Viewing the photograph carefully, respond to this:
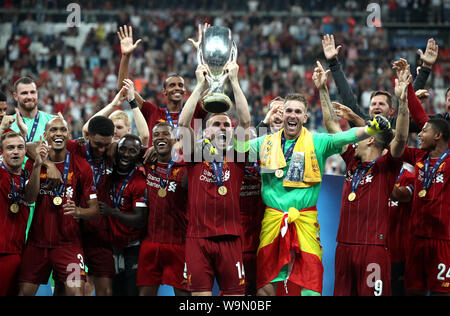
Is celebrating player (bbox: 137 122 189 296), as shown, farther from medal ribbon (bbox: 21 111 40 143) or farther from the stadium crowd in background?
medal ribbon (bbox: 21 111 40 143)

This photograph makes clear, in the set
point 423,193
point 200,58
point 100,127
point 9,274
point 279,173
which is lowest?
point 9,274

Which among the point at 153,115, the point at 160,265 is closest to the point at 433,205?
the point at 160,265

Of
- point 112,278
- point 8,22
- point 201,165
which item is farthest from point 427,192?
point 8,22

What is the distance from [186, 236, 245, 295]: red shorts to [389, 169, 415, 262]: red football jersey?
1733 millimetres

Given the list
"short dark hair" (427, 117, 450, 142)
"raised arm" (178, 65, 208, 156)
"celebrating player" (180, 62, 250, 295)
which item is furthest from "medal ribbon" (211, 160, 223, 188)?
"short dark hair" (427, 117, 450, 142)

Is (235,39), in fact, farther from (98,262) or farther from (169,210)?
(98,262)

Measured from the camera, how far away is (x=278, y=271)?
519cm

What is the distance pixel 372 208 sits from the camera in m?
5.44

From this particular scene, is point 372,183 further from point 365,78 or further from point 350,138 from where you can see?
point 365,78

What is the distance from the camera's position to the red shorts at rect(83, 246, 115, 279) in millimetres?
5785

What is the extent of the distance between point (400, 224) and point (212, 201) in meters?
1.99

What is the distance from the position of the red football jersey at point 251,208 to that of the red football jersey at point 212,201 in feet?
1.40

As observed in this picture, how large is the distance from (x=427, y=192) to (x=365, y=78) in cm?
1197
